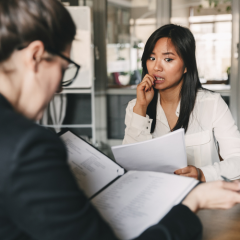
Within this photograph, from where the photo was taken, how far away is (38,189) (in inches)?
17.4

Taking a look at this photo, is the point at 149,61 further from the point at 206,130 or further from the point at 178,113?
the point at 206,130

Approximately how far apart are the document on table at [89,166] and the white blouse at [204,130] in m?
0.53

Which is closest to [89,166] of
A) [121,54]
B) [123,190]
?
[123,190]

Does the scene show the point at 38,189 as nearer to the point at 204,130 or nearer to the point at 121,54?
the point at 204,130

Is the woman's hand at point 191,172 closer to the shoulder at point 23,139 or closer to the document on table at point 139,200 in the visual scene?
the document on table at point 139,200

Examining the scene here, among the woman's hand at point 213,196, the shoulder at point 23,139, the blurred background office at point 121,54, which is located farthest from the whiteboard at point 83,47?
the shoulder at point 23,139

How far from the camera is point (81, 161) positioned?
960mm

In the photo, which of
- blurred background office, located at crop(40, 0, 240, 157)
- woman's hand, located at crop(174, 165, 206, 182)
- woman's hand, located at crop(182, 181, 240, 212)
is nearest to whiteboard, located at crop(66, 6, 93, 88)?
blurred background office, located at crop(40, 0, 240, 157)

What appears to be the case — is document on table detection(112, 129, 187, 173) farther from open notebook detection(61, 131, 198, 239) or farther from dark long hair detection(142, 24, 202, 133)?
dark long hair detection(142, 24, 202, 133)

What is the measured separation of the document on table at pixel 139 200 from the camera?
64cm

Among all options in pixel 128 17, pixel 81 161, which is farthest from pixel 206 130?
pixel 128 17

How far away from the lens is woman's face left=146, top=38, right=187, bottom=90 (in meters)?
1.52

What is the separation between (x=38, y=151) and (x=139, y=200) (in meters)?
0.35

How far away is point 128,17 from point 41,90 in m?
3.12
